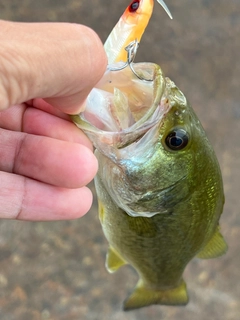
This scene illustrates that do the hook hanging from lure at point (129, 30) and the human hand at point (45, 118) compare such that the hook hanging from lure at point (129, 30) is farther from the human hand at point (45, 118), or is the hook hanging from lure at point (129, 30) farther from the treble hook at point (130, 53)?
the human hand at point (45, 118)

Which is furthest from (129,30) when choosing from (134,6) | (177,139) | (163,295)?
(163,295)

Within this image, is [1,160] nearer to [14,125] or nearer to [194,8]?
[14,125]

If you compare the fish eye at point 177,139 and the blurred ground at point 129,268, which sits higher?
the fish eye at point 177,139

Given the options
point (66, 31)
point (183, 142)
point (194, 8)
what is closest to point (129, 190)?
point (183, 142)

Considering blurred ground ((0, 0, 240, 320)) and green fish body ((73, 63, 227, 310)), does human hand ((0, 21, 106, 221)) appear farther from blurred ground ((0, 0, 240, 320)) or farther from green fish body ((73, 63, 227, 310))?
blurred ground ((0, 0, 240, 320))

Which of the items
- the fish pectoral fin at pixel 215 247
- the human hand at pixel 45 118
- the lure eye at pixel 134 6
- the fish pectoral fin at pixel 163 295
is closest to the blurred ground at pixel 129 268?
the fish pectoral fin at pixel 163 295

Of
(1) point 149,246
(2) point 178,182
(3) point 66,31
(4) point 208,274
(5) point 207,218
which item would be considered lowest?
(4) point 208,274
